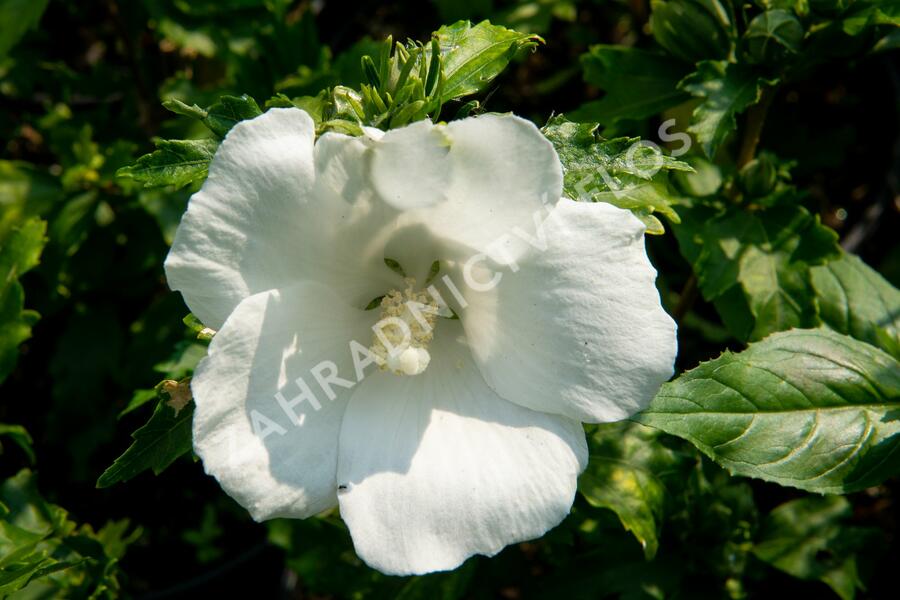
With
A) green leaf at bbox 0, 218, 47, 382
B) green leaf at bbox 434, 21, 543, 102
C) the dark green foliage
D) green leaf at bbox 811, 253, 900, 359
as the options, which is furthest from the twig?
green leaf at bbox 0, 218, 47, 382

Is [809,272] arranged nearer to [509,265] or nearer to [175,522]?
[509,265]

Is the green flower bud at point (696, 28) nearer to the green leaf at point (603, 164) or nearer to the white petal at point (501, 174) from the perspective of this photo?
the green leaf at point (603, 164)

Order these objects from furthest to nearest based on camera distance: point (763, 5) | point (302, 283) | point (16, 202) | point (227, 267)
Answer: point (16, 202) → point (763, 5) → point (302, 283) → point (227, 267)

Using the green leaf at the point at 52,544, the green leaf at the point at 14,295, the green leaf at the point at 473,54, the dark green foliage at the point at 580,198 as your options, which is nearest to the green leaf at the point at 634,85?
the dark green foliage at the point at 580,198

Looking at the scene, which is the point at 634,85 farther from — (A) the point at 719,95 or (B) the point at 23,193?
(B) the point at 23,193

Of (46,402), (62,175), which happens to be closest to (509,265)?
(62,175)

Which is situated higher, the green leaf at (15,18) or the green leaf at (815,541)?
the green leaf at (15,18)

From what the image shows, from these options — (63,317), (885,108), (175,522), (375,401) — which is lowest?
(175,522)
